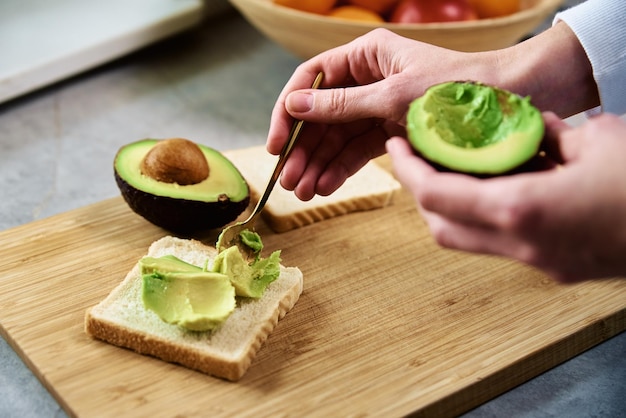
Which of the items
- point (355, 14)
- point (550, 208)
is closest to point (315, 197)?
point (355, 14)

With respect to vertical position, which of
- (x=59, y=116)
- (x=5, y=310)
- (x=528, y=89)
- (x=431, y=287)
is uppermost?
(x=528, y=89)

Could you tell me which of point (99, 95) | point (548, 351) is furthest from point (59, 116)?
point (548, 351)

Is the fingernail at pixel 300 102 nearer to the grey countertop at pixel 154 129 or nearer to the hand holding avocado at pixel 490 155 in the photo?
the hand holding avocado at pixel 490 155

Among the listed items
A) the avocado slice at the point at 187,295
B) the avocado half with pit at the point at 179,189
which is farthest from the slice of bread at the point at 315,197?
the avocado slice at the point at 187,295

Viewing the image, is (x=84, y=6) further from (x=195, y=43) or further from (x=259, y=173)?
(x=259, y=173)

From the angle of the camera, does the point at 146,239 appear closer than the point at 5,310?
No

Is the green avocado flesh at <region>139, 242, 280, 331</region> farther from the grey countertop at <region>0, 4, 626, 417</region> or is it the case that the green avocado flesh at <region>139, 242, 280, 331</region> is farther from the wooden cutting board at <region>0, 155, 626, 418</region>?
the grey countertop at <region>0, 4, 626, 417</region>

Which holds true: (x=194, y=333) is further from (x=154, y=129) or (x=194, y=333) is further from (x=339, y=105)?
(x=154, y=129)
